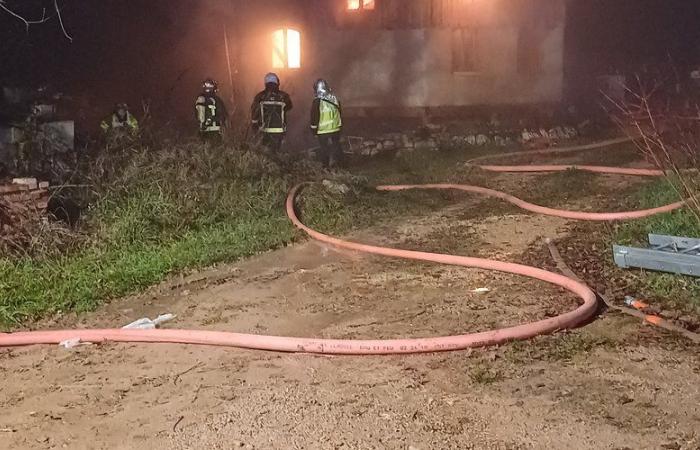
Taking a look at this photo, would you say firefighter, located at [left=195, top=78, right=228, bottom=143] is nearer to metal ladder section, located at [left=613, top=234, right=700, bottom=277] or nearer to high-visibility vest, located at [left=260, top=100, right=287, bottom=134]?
high-visibility vest, located at [left=260, top=100, right=287, bottom=134]

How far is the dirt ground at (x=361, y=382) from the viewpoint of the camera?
358 cm

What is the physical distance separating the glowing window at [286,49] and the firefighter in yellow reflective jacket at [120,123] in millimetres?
5408

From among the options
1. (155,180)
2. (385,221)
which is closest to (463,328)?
(385,221)

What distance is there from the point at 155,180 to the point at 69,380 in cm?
412

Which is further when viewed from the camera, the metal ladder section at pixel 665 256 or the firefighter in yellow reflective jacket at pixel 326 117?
the firefighter in yellow reflective jacket at pixel 326 117

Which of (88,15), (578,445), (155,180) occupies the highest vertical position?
(88,15)

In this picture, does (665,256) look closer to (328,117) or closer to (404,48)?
(328,117)

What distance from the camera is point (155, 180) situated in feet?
26.8

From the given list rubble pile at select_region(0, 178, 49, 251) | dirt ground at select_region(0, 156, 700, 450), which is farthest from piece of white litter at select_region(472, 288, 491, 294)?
rubble pile at select_region(0, 178, 49, 251)

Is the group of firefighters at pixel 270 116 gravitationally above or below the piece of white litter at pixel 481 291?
above

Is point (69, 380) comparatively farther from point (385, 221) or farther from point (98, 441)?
point (385, 221)

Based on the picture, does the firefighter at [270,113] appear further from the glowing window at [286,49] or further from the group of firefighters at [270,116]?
the glowing window at [286,49]

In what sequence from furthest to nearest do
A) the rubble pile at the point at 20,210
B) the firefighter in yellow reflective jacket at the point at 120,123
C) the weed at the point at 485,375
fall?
the firefighter in yellow reflective jacket at the point at 120,123, the rubble pile at the point at 20,210, the weed at the point at 485,375

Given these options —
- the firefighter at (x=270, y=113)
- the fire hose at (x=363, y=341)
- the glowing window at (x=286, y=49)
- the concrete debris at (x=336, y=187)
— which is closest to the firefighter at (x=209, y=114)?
the firefighter at (x=270, y=113)
